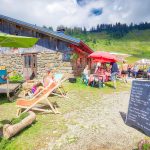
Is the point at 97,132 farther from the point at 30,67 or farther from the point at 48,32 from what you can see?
the point at 30,67

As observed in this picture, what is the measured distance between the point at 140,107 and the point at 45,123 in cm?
309

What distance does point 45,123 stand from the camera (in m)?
8.59

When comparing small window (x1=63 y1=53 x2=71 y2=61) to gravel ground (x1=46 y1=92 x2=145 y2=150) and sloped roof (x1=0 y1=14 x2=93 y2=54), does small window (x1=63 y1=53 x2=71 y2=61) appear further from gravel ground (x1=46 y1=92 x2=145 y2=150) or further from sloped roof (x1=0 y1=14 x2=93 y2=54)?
gravel ground (x1=46 y1=92 x2=145 y2=150)

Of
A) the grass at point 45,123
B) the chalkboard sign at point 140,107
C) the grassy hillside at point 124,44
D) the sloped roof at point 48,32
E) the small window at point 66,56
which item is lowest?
the grass at point 45,123

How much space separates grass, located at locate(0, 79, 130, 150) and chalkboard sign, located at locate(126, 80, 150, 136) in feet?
6.78

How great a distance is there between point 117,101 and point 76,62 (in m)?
8.73

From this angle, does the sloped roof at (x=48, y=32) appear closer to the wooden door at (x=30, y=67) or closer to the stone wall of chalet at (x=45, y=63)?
the stone wall of chalet at (x=45, y=63)

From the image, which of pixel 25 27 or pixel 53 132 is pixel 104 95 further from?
pixel 25 27

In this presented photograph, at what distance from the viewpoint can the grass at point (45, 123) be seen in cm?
704

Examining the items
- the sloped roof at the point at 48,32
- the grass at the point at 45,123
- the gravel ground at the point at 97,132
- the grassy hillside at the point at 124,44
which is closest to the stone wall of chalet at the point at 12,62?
the sloped roof at the point at 48,32

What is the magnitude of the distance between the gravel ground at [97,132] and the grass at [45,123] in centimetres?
19

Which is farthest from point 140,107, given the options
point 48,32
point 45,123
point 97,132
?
point 48,32

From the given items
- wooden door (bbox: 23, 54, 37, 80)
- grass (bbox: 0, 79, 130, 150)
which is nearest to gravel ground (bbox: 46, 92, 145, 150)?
grass (bbox: 0, 79, 130, 150)

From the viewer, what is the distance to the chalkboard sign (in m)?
7.73
